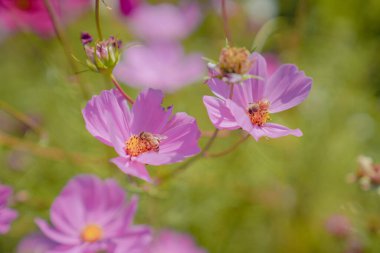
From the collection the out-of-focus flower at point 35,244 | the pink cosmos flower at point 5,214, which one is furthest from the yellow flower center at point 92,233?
the out-of-focus flower at point 35,244

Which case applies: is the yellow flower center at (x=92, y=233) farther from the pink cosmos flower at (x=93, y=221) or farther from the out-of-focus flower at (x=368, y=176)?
the out-of-focus flower at (x=368, y=176)

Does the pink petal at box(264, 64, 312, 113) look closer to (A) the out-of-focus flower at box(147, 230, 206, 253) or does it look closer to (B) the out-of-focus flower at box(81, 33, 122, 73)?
(B) the out-of-focus flower at box(81, 33, 122, 73)

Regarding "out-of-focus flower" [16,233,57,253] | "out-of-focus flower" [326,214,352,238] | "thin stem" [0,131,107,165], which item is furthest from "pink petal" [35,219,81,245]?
"out-of-focus flower" [326,214,352,238]

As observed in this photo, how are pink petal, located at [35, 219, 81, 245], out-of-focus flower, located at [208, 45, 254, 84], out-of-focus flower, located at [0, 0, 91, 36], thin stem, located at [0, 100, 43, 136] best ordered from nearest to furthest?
out-of-focus flower, located at [208, 45, 254, 84]
pink petal, located at [35, 219, 81, 245]
thin stem, located at [0, 100, 43, 136]
out-of-focus flower, located at [0, 0, 91, 36]

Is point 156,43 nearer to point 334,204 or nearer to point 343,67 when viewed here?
point 343,67

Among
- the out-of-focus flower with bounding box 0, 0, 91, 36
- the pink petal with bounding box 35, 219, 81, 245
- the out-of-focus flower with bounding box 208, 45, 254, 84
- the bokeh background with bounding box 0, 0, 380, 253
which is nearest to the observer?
the out-of-focus flower with bounding box 208, 45, 254, 84
